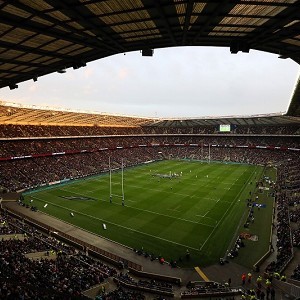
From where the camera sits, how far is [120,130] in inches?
4077

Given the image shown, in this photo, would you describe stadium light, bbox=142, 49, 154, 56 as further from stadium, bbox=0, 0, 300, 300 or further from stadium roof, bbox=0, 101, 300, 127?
stadium roof, bbox=0, 101, 300, 127

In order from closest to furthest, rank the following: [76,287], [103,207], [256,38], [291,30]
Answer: [291,30] < [256,38] < [76,287] < [103,207]

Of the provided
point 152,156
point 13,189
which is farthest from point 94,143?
point 13,189

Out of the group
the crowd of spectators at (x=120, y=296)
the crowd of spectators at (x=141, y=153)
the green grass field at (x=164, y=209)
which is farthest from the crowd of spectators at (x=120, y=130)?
the crowd of spectators at (x=120, y=296)

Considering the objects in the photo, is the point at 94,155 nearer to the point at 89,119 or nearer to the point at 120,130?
the point at 89,119

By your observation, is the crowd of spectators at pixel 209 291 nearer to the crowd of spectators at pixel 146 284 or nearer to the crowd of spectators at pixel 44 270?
the crowd of spectators at pixel 146 284

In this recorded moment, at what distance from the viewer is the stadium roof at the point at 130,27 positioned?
29.7ft

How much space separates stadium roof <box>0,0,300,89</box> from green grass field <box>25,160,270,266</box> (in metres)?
19.3

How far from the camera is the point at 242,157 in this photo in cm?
9212

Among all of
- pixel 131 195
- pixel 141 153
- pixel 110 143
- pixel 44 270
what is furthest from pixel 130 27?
pixel 141 153

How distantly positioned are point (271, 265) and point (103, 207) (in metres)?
24.4

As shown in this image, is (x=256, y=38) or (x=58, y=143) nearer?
(x=256, y=38)

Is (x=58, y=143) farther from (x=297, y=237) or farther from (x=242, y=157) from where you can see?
(x=297, y=237)

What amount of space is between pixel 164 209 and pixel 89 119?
44464 millimetres
